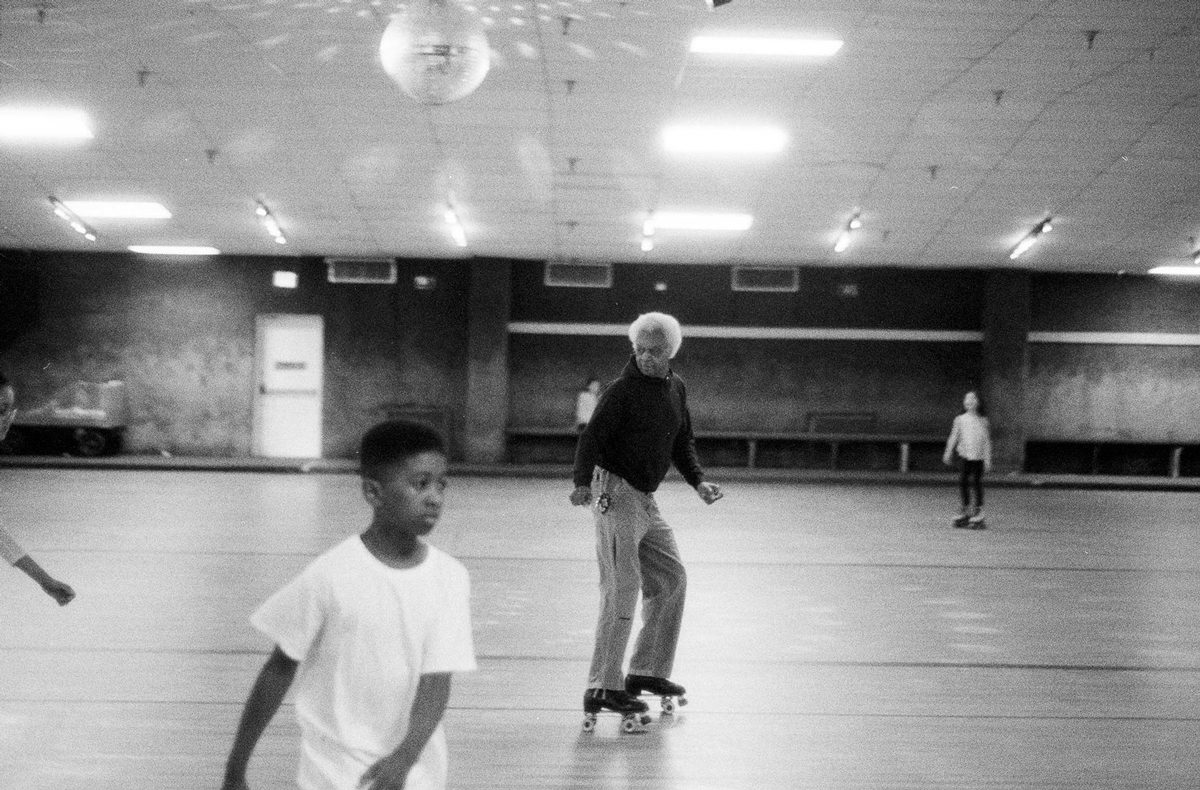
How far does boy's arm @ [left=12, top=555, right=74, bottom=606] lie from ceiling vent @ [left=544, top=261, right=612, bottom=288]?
1566cm

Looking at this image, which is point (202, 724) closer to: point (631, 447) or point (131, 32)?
point (631, 447)

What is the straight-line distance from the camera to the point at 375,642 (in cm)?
199

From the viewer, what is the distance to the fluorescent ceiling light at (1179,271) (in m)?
18.8

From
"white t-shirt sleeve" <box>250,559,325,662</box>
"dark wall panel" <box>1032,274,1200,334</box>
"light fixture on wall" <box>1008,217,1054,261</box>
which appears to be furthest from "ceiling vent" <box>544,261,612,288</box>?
"white t-shirt sleeve" <box>250,559,325,662</box>

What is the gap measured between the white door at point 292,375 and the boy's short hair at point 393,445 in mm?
18042

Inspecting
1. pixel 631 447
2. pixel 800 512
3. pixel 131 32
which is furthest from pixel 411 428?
pixel 800 512

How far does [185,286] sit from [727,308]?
8.88 meters

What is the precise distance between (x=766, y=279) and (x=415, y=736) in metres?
18.0

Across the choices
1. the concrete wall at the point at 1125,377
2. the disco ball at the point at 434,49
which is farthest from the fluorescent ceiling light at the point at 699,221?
the disco ball at the point at 434,49

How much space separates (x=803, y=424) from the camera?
19.7 m

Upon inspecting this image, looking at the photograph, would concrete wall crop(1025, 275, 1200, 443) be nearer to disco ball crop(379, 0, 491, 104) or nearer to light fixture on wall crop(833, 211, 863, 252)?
light fixture on wall crop(833, 211, 863, 252)

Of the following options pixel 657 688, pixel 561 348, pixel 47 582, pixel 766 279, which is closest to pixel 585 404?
pixel 561 348

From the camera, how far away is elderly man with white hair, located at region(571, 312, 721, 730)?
4.58 m

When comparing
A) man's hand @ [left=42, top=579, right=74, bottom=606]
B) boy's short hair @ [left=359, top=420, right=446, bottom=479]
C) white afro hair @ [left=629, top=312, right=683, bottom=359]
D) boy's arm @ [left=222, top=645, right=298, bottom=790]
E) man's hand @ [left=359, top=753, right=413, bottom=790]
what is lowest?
man's hand @ [left=42, top=579, right=74, bottom=606]
